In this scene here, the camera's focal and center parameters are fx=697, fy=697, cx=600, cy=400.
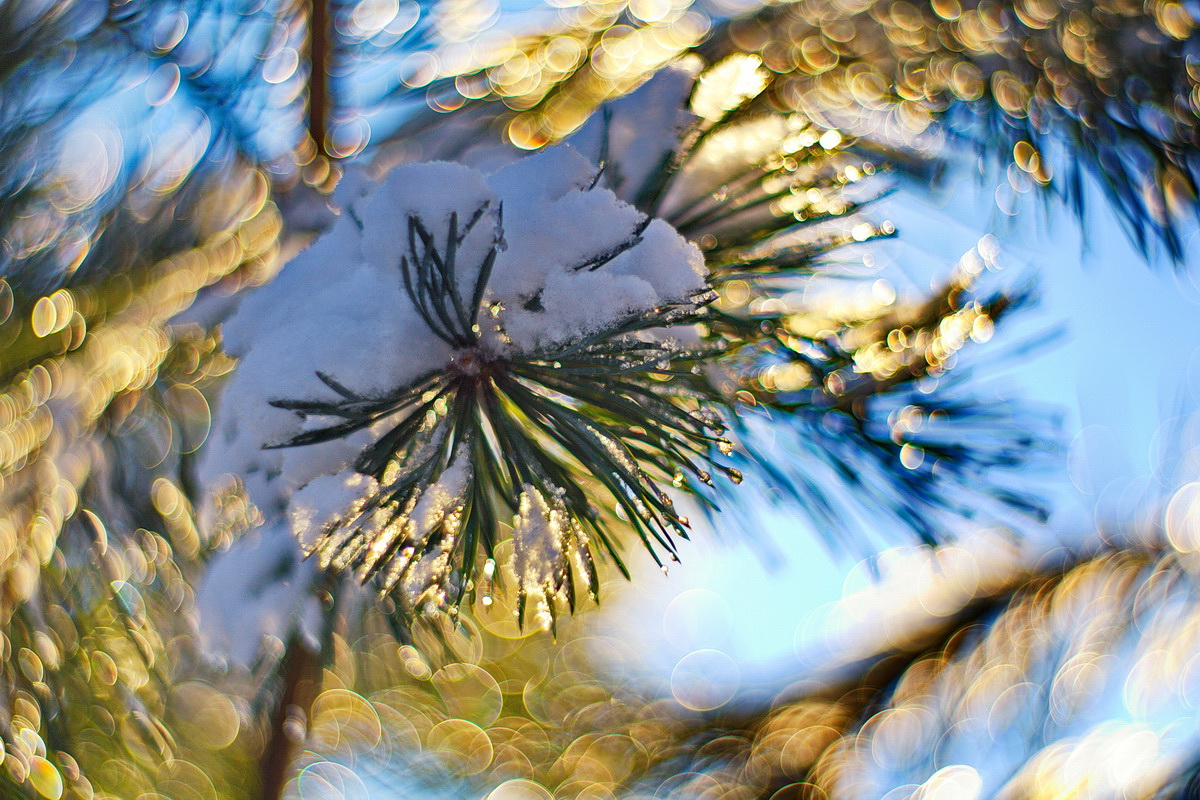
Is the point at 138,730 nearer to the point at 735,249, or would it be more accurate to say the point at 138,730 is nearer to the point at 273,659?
the point at 273,659

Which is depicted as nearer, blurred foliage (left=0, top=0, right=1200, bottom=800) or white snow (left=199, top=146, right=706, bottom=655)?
white snow (left=199, top=146, right=706, bottom=655)

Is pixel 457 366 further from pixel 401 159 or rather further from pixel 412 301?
pixel 401 159

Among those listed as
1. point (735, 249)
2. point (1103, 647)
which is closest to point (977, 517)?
point (735, 249)

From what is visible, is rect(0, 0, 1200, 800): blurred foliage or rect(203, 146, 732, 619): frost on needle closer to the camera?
rect(203, 146, 732, 619): frost on needle

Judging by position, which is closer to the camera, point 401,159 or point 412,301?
point 412,301

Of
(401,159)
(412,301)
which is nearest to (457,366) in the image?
→ (412,301)

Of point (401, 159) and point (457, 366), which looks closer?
point (457, 366)

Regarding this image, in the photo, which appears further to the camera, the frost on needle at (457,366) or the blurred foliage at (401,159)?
the blurred foliage at (401,159)

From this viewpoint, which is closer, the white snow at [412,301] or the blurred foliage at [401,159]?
the white snow at [412,301]
